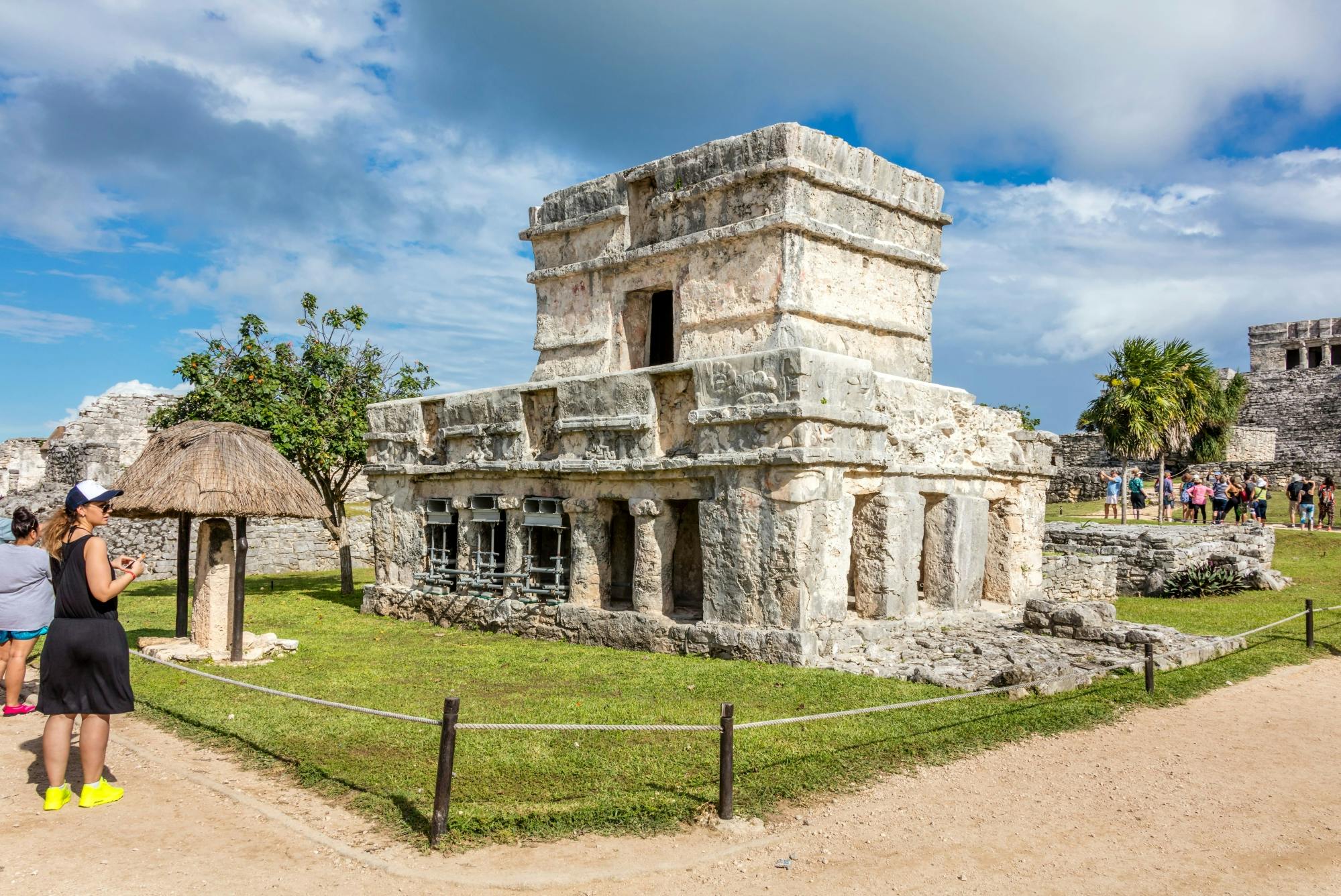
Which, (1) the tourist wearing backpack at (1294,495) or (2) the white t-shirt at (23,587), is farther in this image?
(1) the tourist wearing backpack at (1294,495)

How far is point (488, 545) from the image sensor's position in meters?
12.6

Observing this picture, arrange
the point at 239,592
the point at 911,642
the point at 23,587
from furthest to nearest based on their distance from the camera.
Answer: the point at 911,642 < the point at 239,592 < the point at 23,587

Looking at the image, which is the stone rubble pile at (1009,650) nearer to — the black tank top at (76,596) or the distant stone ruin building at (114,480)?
the black tank top at (76,596)

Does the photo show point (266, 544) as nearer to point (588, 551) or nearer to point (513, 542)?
point (513, 542)

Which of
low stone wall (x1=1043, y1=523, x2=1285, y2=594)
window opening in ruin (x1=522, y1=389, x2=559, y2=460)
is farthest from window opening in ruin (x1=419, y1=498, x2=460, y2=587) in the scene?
low stone wall (x1=1043, y1=523, x2=1285, y2=594)

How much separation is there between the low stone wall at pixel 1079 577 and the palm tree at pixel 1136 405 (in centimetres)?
869

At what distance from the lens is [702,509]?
9.60m

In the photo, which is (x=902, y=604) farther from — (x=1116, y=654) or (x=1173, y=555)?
(x=1173, y=555)

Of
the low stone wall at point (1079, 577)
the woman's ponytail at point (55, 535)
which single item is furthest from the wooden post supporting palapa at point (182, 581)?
the low stone wall at point (1079, 577)

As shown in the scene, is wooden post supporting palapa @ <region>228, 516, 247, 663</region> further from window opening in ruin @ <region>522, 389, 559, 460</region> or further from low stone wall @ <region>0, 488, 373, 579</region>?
low stone wall @ <region>0, 488, 373, 579</region>

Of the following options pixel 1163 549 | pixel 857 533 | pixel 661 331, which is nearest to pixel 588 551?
pixel 857 533

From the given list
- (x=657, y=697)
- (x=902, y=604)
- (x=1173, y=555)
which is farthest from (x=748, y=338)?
(x=1173, y=555)

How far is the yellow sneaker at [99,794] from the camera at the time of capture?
17.8 feet

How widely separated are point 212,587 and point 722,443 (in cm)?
542
